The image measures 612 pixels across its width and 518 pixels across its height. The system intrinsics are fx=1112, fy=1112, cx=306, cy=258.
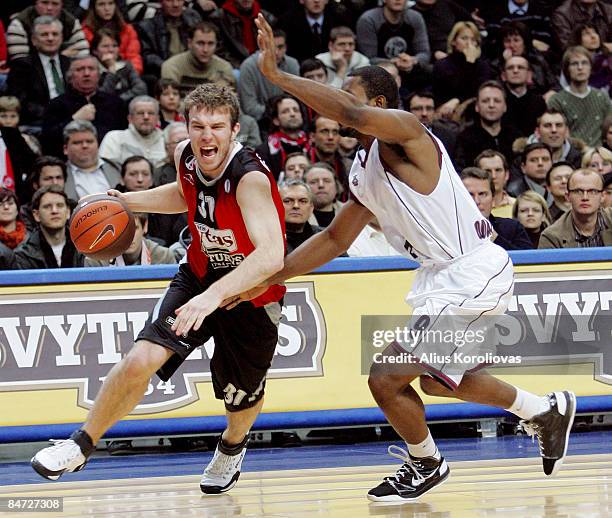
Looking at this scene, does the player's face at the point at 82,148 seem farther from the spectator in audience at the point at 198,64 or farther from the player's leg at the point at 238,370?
the player's leg at the point at 238,370

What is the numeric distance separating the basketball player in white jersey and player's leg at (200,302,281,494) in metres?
0.25

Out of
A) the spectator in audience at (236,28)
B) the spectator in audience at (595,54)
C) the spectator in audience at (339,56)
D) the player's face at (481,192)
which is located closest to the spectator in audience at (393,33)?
the spectator in audience at (339,56)

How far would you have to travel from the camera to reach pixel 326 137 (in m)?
11.0

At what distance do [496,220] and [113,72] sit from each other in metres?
4.86

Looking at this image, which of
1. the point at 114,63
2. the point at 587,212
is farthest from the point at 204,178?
the point at 114,63

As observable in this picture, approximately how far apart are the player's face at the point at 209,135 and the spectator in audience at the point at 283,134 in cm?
526

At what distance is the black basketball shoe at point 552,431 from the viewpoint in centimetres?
587

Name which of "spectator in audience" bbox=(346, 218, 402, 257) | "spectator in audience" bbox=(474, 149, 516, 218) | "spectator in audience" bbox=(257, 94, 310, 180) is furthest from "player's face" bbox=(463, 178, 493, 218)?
"spectator in audience" bbox=(257, 94, 310, 180)

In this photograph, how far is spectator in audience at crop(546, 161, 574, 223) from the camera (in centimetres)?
1048

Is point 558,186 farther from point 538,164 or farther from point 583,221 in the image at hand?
point 583,221

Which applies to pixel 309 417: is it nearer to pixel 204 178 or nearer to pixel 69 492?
pixel 69 492

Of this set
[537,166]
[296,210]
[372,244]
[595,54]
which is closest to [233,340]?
[296,210]

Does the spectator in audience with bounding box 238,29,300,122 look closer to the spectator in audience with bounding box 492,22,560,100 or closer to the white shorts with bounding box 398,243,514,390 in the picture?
the spectator in audience with bounding box 492,22,560,100

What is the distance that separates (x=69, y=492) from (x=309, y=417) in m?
2.23
